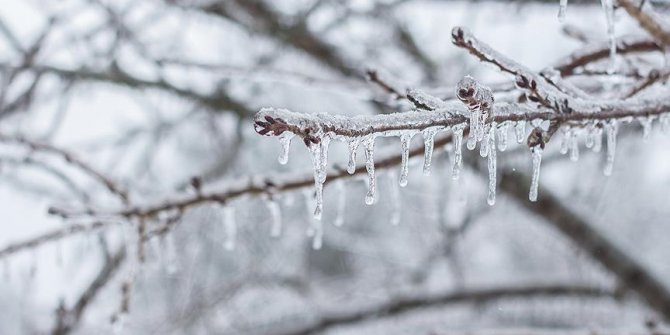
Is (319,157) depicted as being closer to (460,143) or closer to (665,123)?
(460,143)

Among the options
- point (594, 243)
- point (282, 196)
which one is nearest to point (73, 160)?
point (282, 196)

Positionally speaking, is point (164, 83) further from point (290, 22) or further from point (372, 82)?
point (372, 82)

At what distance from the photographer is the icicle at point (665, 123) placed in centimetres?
93

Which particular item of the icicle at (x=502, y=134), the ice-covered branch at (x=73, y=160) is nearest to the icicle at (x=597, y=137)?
the icicle at (x=502, y=134)

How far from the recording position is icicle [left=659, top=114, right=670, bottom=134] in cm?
93

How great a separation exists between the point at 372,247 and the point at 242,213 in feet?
4.69

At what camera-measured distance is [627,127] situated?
294 centimetres

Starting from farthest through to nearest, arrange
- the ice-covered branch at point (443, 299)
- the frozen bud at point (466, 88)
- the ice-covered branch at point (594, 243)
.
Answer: the ice-covered branch at point (443, 299), the ice-covered branch at point (594, 243), the frozen bud at point (466, 88)

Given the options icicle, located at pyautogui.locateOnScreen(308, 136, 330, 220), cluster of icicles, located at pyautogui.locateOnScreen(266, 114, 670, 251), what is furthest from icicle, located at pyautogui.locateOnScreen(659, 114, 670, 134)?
icicle, located at pyautogui.locateOnScreen(308, 136, 330, 220)

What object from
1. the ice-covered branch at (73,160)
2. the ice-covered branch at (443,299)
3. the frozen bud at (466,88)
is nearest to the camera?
the frozen bud at (466,88)

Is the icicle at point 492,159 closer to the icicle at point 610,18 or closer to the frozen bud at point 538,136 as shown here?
the frozen bud at point 538,136

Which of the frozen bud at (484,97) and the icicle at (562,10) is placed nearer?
the frozen bud at (484,97)

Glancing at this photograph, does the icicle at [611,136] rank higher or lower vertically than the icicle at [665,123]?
lower

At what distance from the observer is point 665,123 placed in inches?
37.5
